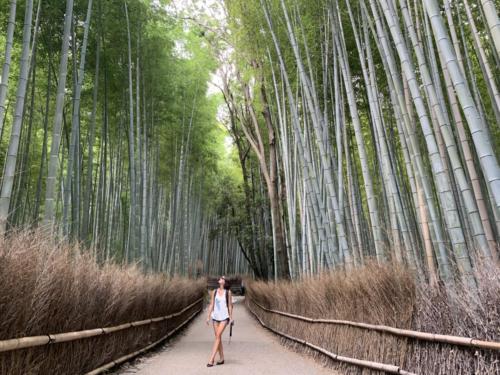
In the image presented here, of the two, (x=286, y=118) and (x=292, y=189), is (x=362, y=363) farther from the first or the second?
(x=286, y=118)

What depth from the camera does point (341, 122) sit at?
17.4 ft

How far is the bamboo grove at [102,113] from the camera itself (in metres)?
4.09

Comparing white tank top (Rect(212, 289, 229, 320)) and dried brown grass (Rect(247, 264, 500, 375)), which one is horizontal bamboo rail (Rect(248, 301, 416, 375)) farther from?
white tank top (Rect(212, 289, 229, 320))

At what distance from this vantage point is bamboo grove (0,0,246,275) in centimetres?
409

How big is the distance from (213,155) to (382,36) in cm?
969

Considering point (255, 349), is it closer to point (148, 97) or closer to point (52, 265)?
point (52, 265)

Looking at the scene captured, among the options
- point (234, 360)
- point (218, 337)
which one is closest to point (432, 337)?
point (218, 337)

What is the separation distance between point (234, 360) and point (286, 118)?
501cm

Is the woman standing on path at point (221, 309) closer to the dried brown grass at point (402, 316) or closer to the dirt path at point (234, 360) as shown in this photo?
the dirt path at point (234, 360)

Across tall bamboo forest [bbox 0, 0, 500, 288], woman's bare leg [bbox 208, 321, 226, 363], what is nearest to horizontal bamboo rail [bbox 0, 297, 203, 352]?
tall bamboo forest [bbox 0, 0, 500, 288]

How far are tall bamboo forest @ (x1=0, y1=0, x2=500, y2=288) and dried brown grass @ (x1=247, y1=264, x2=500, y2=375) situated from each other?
17 cm

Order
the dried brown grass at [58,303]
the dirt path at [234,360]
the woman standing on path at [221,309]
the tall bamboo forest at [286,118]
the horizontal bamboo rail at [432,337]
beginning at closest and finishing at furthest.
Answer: the horizontal bamboo rail at [432,337] → the dried brown grass at [58,303] → the tall bamboo forest at [286,118] → the dirt path at [234,360] → the woman standing on path at [221,309]

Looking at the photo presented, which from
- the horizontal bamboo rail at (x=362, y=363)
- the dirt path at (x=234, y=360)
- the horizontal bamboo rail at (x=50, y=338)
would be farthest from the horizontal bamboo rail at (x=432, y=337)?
the horizontal bamboo rail at (x=50, y=338)

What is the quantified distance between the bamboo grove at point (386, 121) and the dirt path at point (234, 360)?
1.19 metres
